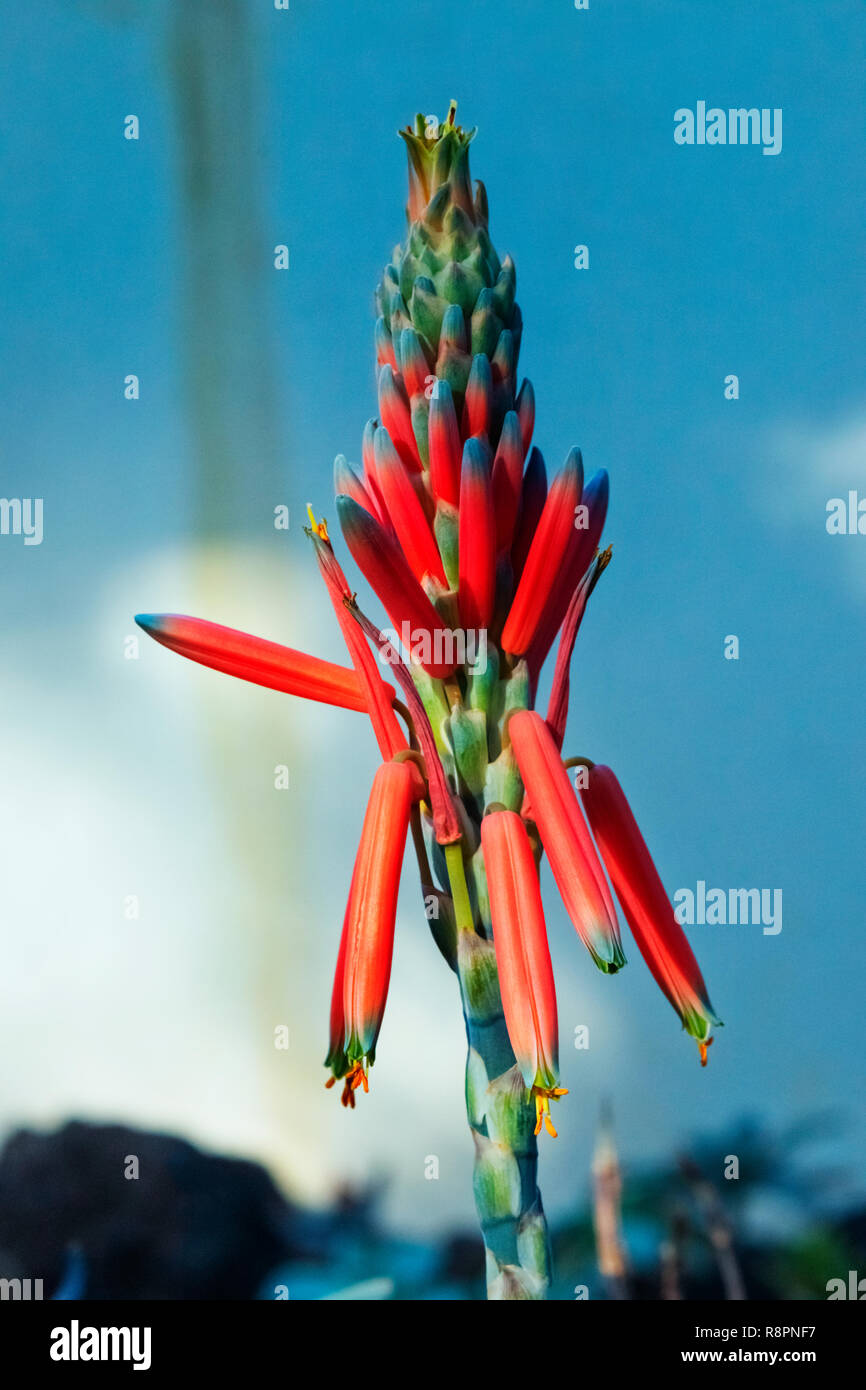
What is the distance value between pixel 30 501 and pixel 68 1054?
1.49 metres

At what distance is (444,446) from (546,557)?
0.89 ft

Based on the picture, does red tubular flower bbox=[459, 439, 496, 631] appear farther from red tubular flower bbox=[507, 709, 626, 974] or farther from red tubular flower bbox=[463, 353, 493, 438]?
red tubular flower bbox=[507, 709, 626, 974]

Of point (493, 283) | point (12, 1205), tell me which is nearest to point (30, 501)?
point (493, 283)

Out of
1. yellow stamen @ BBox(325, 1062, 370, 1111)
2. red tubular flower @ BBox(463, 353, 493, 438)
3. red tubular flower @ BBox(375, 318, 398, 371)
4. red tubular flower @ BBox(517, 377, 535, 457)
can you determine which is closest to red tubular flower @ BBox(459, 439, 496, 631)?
red tubular flower @ BBox(463, 353, 493, 438)

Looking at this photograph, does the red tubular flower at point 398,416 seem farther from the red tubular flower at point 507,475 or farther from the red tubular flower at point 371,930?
the red tubular flower at point 371,930

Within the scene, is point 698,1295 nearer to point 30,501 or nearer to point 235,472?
point 235,472

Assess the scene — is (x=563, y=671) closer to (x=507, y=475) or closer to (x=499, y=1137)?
(x=507, y=475)

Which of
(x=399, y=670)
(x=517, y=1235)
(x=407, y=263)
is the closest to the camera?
(x=517, y=1235)

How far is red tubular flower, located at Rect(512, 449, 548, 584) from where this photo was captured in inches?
94.4

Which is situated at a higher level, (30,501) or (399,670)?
(30,501)

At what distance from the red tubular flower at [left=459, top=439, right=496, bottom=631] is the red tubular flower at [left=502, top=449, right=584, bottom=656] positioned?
0.19 feet

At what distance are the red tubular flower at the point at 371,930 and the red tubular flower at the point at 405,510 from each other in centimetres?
39

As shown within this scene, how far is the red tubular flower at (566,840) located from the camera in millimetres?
1961

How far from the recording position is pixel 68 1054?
3.35 meters
